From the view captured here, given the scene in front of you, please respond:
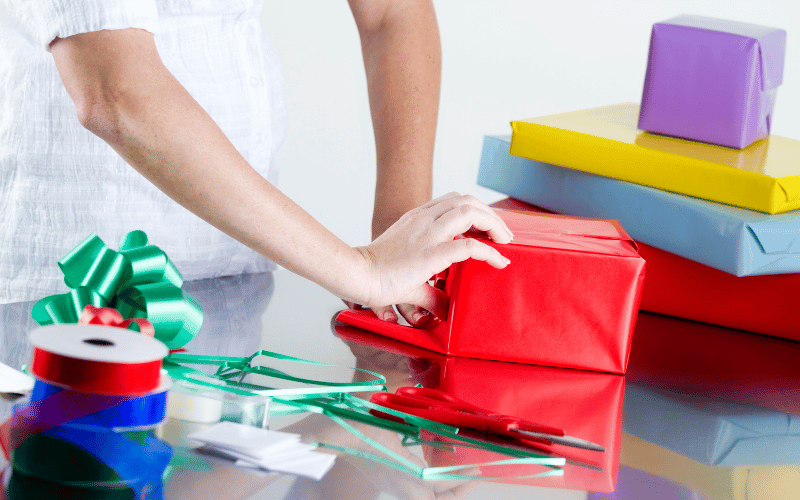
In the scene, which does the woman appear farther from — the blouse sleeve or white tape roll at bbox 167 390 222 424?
white tape roll at bbox 167 390 222 424

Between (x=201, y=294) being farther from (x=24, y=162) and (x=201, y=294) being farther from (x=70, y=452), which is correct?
(x=70, y=452)

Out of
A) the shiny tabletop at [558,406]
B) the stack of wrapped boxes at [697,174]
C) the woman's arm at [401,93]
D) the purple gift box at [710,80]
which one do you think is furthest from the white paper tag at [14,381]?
the purple gift box at [710,80]

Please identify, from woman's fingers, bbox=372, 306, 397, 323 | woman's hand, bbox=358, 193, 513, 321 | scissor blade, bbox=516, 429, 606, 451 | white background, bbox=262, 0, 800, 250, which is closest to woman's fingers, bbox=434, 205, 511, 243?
woman's hand, bbox=358, 193, 513, 321

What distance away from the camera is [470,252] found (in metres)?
0.71

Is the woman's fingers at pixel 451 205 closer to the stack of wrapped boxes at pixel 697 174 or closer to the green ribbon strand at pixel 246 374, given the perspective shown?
the green ribbon strand at pixel 246 374

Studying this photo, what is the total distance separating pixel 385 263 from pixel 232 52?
36 cm

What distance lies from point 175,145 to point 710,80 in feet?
2.18

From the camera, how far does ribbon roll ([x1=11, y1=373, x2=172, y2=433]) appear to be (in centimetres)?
43

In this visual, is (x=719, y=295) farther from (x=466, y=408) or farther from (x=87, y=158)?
(x=87, y=158)

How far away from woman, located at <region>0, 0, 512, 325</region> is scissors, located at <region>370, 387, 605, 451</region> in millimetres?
161

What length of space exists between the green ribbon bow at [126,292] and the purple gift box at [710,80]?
2.13 ft

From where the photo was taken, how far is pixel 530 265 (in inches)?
28.8

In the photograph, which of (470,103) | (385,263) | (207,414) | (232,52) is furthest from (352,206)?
(207,414)

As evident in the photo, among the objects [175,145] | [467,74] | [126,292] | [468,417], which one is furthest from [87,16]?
[467,74]
